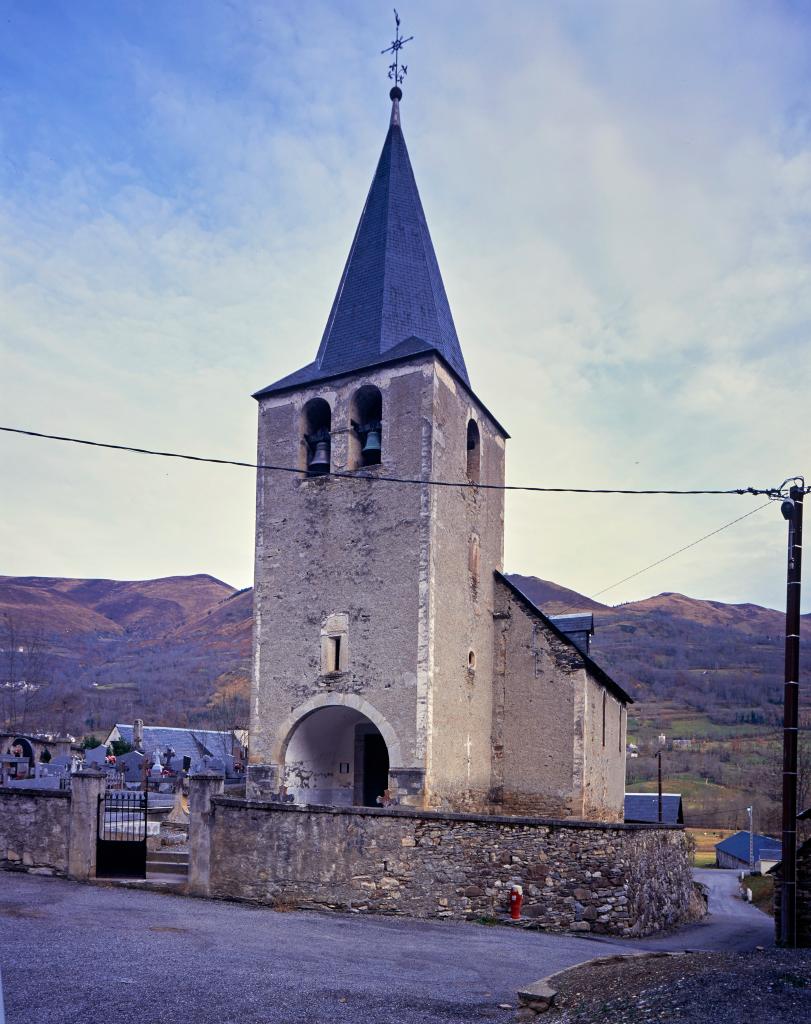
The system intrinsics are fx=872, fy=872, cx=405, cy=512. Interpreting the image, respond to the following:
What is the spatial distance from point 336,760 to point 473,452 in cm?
867

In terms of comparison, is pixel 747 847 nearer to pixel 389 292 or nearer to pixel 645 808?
pixel 645 808

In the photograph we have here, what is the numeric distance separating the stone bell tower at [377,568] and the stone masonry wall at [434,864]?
4.09 metres

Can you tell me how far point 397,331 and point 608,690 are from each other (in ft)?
38.4

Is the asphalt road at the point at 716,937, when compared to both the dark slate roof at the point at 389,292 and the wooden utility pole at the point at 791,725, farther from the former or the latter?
the dark slate roof at the point at 389,292

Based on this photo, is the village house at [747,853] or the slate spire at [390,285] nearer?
the slate spire at [390,285]

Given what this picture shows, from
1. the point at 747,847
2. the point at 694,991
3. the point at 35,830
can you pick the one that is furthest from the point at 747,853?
the point at 694,991

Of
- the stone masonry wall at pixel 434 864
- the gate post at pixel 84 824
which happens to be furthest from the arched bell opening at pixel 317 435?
the stone masonry wall at pixel 434 864

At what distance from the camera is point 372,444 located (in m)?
21.0

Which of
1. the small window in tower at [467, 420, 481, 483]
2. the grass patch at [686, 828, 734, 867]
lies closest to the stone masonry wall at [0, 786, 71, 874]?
the small window in tower at [467, 420, 481, 483]

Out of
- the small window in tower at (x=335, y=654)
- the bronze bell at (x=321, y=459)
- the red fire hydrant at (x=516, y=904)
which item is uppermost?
the bronze bell at (x=321, y=459)

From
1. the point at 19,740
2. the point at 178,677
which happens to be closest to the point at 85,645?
the point at 178,677

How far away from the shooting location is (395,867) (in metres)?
14.3

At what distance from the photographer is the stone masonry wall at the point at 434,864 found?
45.5 ft

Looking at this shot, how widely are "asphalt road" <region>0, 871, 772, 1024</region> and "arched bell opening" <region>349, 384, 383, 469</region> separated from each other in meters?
10.6
